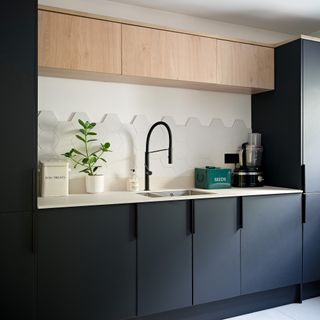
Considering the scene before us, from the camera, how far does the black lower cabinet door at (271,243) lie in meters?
2.59

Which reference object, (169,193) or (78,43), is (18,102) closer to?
(78,43)

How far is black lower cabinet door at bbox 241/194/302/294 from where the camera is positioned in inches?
102

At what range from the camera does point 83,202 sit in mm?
2111

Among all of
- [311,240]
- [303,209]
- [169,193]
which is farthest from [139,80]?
[311,240]

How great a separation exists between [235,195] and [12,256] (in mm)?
Result: 1515

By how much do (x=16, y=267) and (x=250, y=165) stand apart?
6.94ft

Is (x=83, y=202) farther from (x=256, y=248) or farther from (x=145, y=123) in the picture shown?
(x=256, y=248)

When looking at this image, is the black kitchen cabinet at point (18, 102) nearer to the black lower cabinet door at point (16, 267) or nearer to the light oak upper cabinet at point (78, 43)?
the black lower cabinet door at point (16, 267)

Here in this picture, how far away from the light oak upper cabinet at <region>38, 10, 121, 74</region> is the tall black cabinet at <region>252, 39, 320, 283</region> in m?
1.45

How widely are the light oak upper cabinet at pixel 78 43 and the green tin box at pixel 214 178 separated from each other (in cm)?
111

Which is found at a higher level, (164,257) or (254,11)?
(254,11)

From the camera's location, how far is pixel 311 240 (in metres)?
2.86

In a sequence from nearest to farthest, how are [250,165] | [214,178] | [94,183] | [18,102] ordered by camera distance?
[18,102], [94,183], [214,178], [250,165]

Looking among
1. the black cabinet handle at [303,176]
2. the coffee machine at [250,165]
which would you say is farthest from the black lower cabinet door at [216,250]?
the black cabinet handle at [303,176]
